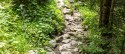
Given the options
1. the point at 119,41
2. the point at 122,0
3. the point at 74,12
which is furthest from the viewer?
the point at 74,12

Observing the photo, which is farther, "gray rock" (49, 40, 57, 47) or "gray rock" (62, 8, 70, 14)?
"gray rock" (62, 8, 70, 14)

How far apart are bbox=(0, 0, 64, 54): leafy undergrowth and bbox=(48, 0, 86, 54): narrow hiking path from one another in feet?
1.49

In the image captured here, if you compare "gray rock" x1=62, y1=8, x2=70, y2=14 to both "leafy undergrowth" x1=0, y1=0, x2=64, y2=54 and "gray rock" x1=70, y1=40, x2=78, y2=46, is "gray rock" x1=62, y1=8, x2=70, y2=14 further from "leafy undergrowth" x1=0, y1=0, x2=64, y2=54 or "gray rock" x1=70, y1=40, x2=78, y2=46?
"gray rock" x1=70, y1=40, x2=78, y2=46

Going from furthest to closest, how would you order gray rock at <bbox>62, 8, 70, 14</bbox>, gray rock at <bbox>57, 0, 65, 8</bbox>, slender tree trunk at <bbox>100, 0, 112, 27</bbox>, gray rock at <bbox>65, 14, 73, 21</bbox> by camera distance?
gray rock at <bbox>57, 0, 65, 8</bbox> → gray rock at <bbox>62, 8, 70, 14</bbox> → gray rock at <bbox>65, 14, 73, 21</bbox> → slender tree trunk at <bbox>100, 0, 112, 27</bbox>

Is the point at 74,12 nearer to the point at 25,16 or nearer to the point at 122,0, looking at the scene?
the point at 25,16

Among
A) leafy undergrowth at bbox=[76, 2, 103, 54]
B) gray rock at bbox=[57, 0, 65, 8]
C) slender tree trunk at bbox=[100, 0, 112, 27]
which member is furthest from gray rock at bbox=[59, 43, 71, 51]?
gray rock at bbox=[57, 0, 65, 8]

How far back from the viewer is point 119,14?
7.96m

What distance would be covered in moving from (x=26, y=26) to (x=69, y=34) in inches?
89.1

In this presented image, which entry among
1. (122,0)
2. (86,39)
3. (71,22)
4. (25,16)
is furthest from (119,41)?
(71,22)

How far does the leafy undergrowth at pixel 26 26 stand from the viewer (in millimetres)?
7357

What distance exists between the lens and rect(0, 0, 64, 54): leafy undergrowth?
7.36 meters

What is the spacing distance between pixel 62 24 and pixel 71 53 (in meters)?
2.78

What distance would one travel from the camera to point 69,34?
10133mm

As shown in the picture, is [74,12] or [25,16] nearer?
[25,16]
